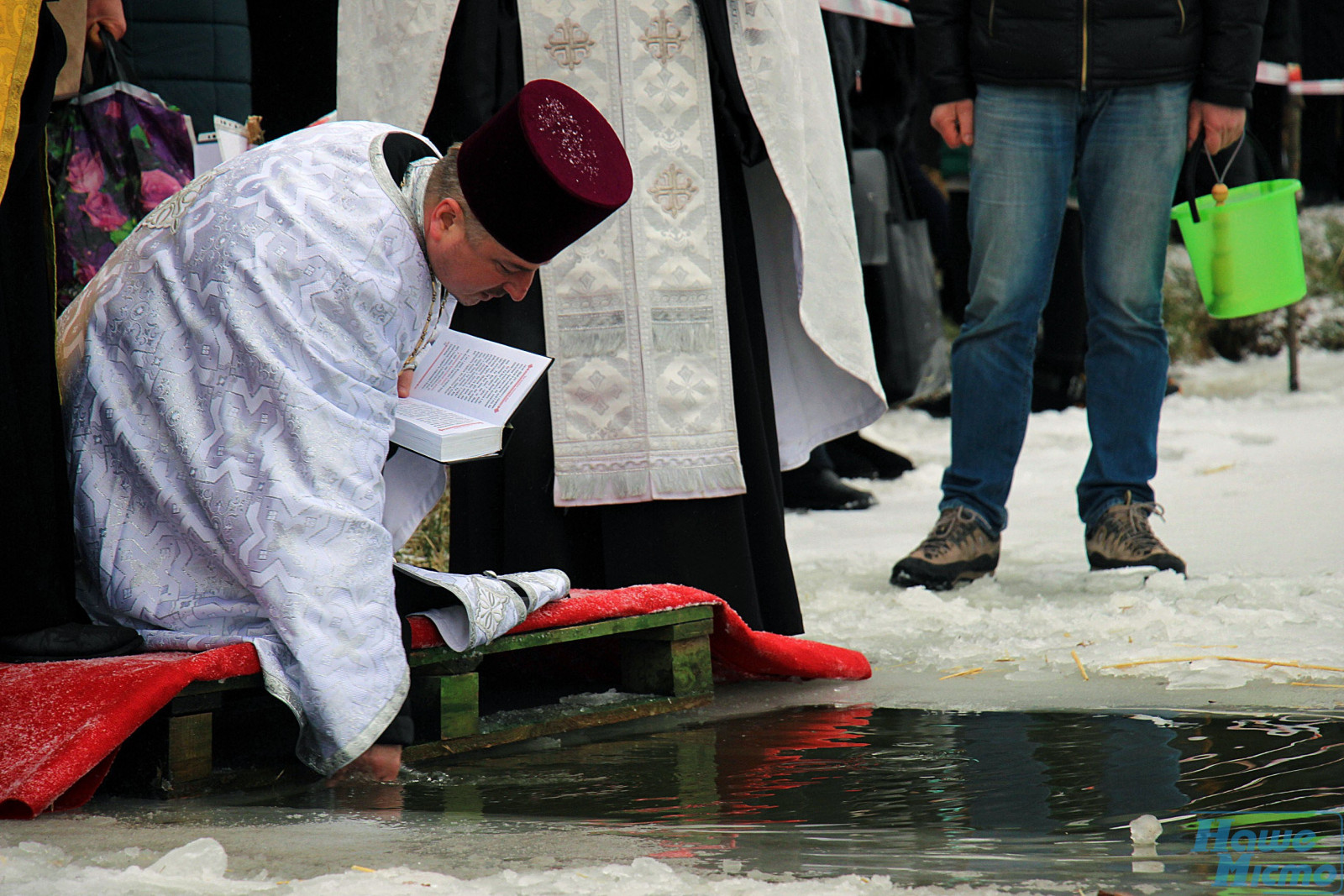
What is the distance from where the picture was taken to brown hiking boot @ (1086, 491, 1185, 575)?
3525 mm

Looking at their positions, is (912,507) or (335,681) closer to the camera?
(335,681)

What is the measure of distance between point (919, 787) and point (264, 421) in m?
1.04

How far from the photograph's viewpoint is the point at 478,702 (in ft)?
8.13

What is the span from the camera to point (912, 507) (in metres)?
5.19

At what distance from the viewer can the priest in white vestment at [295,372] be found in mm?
2105

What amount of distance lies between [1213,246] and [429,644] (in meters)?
2.55

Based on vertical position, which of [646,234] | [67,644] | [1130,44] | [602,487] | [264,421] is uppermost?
[1130,44]

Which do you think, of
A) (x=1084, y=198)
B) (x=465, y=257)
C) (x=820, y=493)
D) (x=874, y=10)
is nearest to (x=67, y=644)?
(x=465, y=257)

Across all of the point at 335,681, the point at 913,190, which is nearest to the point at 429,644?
the point at 335,681

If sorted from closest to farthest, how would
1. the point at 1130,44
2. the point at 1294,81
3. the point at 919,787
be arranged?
1. the point at 919,787
2. the point at 1130,44
3. the point at 1294,81

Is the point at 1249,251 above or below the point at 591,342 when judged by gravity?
above

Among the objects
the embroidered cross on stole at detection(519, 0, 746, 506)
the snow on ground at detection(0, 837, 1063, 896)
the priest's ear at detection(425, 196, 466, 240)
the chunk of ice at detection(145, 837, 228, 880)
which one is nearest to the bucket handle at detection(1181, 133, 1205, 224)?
the embroidered cross on stole at detection(519, 0, 746, 506)

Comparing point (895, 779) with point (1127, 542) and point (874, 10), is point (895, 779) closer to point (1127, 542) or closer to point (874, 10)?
point (1127, 542)

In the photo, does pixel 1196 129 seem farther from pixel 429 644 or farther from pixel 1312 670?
pixel 429 644
